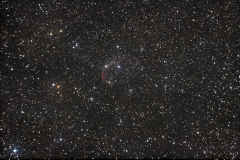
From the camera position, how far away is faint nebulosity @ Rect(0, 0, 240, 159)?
12.6 inches

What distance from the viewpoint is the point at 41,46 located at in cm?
32

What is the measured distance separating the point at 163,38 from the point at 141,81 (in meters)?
0.10

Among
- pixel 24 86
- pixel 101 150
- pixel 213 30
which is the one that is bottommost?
pixel 101 150

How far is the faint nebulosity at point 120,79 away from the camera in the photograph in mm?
321

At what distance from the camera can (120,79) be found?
327 millimetres

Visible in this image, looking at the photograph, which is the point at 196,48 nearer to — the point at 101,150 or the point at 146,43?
the point at 146,43

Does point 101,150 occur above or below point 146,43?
below

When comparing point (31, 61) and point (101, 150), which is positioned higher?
point (31, 61)

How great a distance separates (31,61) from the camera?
32 cm

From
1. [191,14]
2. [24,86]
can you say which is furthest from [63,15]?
[191,14]

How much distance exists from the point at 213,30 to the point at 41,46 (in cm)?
36

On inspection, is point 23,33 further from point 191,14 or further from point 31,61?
point 191,14

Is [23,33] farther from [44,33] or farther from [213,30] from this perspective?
[213,30]

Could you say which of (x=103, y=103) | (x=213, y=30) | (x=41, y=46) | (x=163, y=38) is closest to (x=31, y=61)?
(x=41, y=46)
